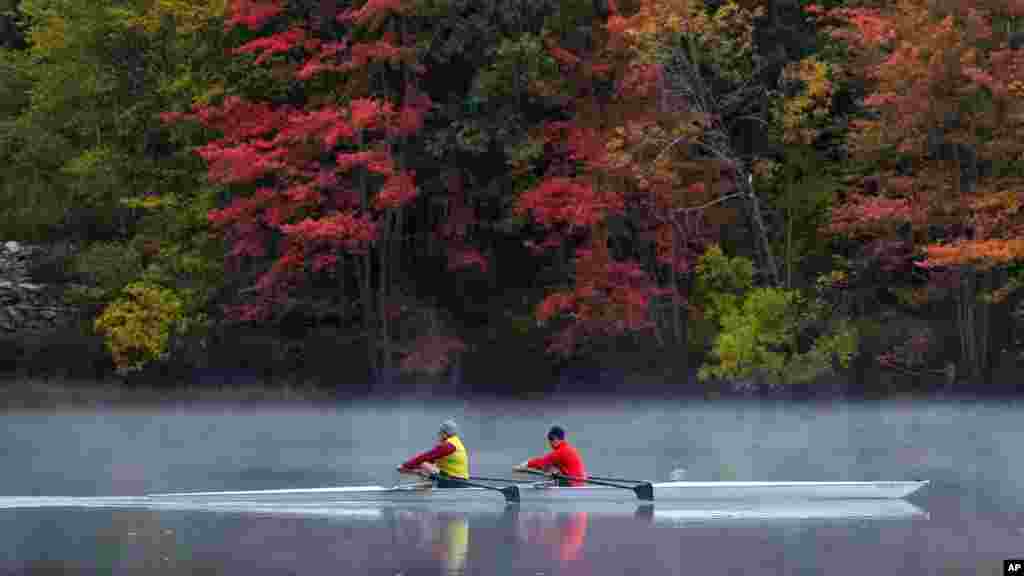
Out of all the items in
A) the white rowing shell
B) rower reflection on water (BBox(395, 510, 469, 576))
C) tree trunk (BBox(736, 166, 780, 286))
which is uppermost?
tree trunk (BBox(736, 166, 780, 286))

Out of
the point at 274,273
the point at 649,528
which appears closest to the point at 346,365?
the point at 274,273

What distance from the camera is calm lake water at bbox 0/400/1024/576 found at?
16.8 meters

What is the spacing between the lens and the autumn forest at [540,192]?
1441 inches

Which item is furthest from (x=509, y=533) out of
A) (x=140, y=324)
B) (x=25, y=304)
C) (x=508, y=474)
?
(x=25, y=304)

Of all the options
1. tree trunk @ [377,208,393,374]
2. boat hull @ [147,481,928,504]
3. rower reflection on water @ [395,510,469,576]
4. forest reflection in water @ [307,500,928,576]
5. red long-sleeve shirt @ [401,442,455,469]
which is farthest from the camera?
tree trunk @ [377,208,393,374]

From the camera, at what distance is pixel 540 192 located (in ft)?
124

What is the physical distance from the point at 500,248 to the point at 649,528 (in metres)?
22.6

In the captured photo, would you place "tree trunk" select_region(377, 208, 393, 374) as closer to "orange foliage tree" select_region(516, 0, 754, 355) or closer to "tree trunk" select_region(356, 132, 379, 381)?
"tree trunk" select_region(356, 132, 379, 381)

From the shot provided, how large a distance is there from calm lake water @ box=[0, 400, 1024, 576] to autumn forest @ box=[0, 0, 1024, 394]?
2077mm

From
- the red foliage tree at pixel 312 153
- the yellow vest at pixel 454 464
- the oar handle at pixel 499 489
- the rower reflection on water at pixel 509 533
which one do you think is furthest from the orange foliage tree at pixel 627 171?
the rower reflection on water at pixel 509 533

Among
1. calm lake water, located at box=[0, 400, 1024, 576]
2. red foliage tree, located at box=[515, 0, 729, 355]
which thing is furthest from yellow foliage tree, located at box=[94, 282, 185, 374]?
red foliage tree, located at box=[515, 0, 729, 355]

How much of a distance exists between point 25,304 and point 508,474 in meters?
21.2

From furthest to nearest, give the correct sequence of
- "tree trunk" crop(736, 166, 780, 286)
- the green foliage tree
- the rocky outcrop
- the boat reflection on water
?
1. the rocky outcrop
2. "tree trunk" crop(736, 166, 780, 286)
3. the green foliage tree
4. the boat reflection on water

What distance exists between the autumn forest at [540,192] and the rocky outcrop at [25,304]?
70 centimetres
